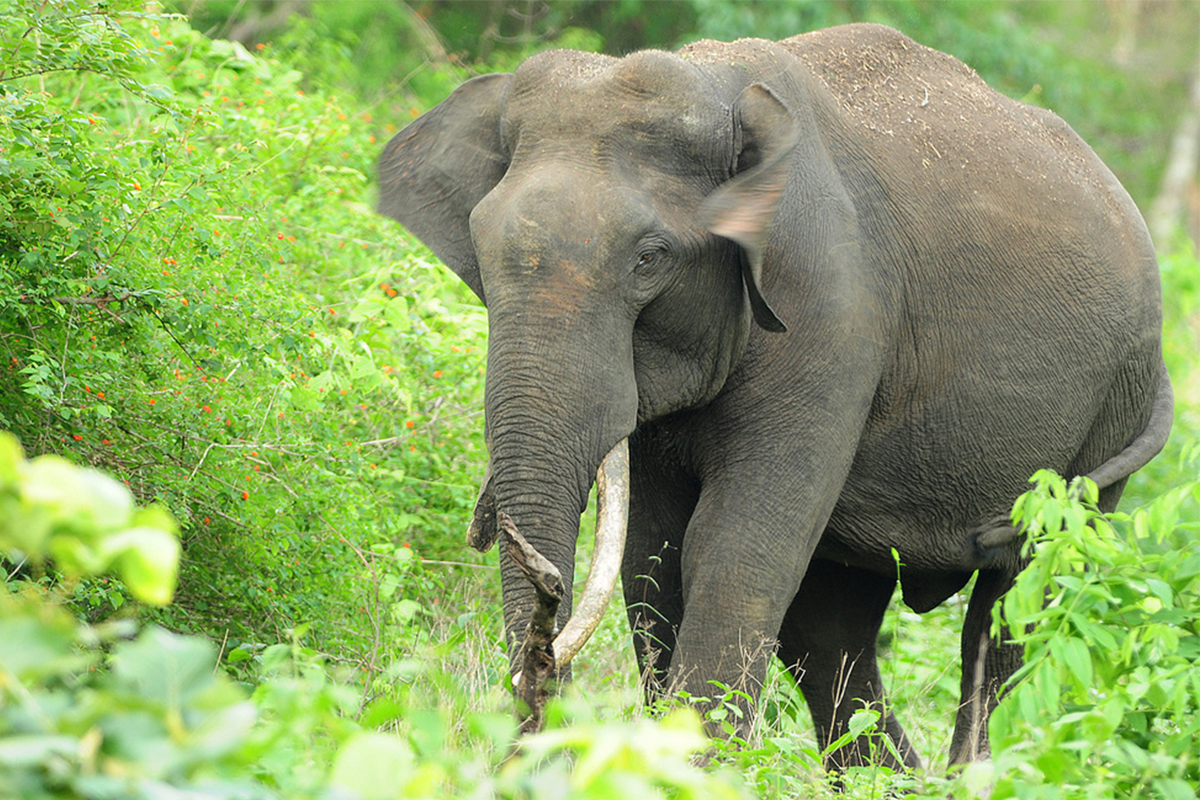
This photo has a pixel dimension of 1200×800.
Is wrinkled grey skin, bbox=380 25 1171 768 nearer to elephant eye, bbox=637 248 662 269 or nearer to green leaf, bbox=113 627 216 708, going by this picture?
elephant eye, bbox=637 248 662 269

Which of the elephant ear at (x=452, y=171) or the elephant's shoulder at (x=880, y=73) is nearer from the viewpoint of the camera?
the elephant ear at (x=452, y=171)

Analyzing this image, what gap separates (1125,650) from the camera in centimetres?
279

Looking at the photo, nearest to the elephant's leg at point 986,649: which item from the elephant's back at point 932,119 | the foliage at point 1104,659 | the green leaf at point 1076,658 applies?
the elephant's back at point 932,119

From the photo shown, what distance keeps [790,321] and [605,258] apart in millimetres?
689

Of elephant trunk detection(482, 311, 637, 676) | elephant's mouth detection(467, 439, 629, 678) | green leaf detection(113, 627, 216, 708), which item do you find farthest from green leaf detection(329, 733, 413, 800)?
elephant trunk detection(482, 311, 637, 676)

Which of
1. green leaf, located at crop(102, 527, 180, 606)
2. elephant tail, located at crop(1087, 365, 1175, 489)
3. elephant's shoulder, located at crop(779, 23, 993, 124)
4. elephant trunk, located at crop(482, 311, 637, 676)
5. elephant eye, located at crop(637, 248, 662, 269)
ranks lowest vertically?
elephant tail, located at crop(1087, 365, 1175, 489)

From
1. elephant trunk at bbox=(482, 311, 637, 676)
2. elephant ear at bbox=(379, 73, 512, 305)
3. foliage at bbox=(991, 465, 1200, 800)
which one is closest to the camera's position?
foliage at bbox=(991, 465, 1200, 800)

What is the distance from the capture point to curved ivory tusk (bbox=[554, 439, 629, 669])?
3568 mm

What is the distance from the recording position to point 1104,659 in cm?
302

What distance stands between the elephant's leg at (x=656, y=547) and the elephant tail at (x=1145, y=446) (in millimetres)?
1428

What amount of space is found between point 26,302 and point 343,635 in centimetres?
144

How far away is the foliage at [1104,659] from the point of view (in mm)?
2650

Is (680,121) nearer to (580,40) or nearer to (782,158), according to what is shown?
(782,158)

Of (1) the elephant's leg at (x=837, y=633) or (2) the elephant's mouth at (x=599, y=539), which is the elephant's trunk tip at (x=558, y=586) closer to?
(2) the elephant's mouth at (x=599, y=539)
